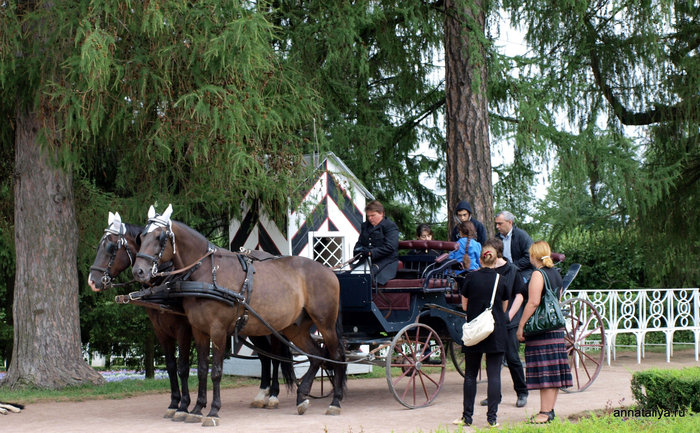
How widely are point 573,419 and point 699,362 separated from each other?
6610mm

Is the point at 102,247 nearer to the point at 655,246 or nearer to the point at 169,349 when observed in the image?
the point at 169,349

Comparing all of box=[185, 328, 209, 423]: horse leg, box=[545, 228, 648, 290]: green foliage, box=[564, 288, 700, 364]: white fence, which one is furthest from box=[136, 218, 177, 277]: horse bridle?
box=[545, 228, 648, 290]: green foliage

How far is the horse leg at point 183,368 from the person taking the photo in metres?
8.26

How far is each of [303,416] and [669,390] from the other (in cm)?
338

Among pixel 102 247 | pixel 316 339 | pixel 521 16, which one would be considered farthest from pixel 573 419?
pixel 521 16

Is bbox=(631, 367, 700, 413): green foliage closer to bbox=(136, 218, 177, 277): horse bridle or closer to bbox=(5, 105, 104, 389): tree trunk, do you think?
bbox=(136, 218, 177, 277): horse bridle

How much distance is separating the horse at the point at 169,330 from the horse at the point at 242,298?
0.86ft

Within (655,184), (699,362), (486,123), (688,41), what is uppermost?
(688,41)

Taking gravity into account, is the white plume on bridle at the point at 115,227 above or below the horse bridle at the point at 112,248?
above

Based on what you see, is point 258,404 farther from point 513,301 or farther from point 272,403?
point 513,301

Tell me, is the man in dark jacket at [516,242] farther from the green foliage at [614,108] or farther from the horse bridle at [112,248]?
the horse bridle at [112,248]

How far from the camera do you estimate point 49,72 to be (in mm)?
9555

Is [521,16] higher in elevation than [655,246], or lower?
higher

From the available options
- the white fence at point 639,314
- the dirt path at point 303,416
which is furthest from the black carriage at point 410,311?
the white fence at point 639,314
